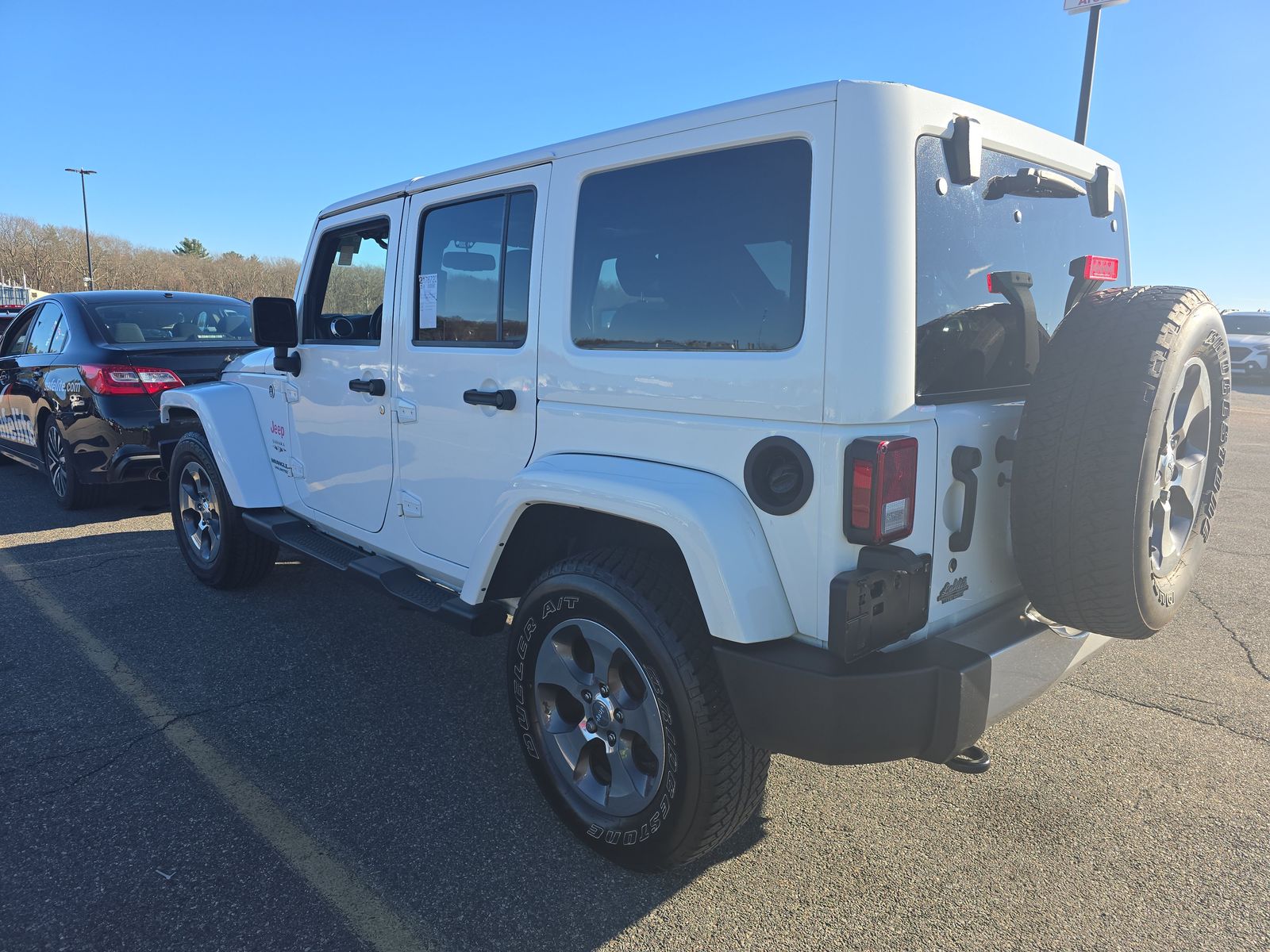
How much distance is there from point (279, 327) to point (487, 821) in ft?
8.05

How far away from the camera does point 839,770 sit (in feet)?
10.1

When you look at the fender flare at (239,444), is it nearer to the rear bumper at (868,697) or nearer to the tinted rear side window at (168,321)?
the tinted rear side window at (168,321)

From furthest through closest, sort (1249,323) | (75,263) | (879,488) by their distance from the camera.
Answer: (75,263) < (1249,323) < (879,488)

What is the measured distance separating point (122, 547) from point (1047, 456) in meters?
5.92

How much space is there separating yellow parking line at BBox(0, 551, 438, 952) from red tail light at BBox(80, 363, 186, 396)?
2705 mm

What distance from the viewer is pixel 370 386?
11.4 feet

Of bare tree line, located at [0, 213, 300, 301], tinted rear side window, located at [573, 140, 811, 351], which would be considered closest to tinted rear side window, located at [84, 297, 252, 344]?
tinted rear side window, located at [573, 140, 811, 351]

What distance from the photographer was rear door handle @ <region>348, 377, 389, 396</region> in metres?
3.42

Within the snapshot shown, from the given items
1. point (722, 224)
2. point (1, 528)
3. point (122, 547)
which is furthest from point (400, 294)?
point (1, 528)

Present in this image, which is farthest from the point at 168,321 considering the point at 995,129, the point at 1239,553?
the point at 1239,553

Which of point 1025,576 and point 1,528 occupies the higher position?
point 1025,576

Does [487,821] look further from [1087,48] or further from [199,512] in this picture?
[1087,48]

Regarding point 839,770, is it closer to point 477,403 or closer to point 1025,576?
point 1025,576

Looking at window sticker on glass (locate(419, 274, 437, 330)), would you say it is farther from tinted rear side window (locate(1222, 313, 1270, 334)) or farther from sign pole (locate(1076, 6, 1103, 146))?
tinted rear side window (locate(1222, 313, 1270, 334))
